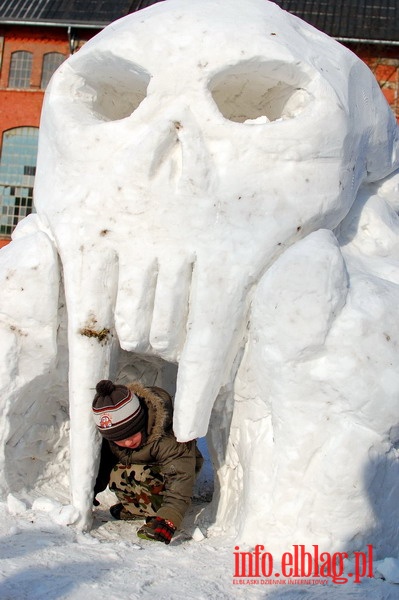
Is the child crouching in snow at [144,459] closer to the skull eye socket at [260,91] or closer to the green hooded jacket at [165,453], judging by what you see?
the green hooded jacket at [165,453]

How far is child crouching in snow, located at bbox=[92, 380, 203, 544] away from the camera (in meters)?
3.01

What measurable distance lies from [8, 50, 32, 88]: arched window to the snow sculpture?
15808 millimetres

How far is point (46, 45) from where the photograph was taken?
17.5 metres

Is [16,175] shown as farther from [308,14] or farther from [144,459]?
[144,459]

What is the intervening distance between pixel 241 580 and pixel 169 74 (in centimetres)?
208

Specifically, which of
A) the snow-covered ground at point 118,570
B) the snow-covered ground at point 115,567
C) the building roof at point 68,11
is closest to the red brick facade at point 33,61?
the building roof at point 68,11

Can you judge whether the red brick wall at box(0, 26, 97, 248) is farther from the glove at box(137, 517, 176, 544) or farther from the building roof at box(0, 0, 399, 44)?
the glove at box(137, 517, 176, 544)

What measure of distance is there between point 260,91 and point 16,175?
1457 centimetres

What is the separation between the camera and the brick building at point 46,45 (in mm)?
15562

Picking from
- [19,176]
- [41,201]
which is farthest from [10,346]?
[19,176]

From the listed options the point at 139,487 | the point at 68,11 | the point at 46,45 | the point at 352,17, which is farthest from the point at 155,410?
the point at 46,45

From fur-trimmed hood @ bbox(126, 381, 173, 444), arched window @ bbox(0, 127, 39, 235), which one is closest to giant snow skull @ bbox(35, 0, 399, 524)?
fur-trimmed hood @ bbox(126, 381, 173, 444)

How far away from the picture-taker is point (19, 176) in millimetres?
16859

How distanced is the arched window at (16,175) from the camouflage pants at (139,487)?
1417 cm
